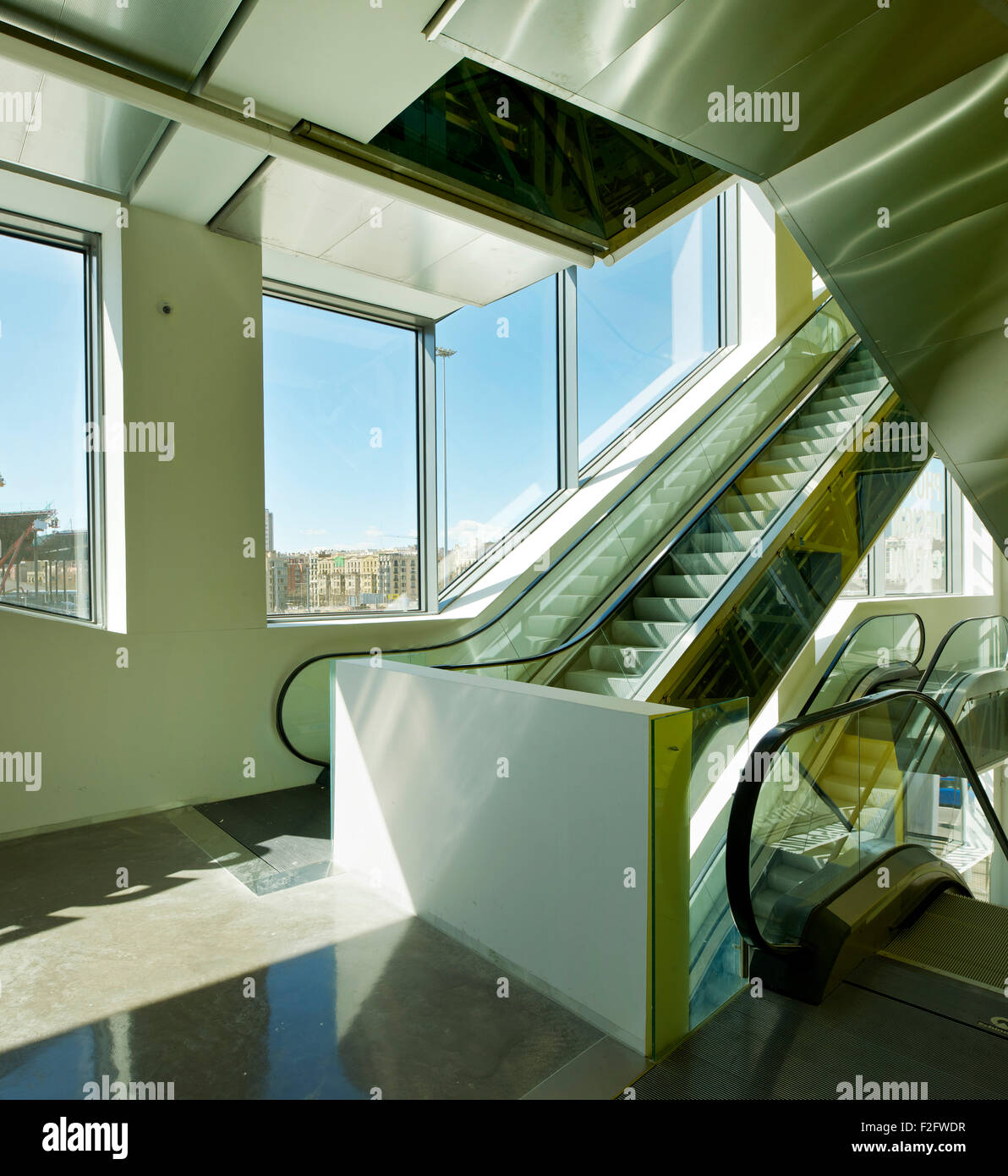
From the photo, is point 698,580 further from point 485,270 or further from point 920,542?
point 920,542

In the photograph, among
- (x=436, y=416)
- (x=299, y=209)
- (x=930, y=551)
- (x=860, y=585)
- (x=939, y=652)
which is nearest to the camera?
(x=299, y=209)

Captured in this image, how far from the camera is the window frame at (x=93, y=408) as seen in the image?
5.18 metres

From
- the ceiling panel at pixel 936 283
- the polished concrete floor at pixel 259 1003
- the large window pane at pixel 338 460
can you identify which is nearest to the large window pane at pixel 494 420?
the large window pane at pixel 338 460

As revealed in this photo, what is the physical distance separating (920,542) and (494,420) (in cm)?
856

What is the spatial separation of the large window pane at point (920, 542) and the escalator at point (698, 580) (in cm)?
497

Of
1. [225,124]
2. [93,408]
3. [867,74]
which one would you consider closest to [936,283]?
[867,74]

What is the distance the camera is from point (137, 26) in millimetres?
3301

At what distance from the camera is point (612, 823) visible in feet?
8.32

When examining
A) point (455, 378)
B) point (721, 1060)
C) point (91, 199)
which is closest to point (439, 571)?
point (455, 378)

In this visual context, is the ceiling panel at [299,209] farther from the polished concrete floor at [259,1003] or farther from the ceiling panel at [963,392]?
the polished concrete floor at [259,1003]

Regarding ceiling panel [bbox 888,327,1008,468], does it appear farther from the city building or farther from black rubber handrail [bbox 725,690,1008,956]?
black rubber handrail [bbox 725,690,1008,956]

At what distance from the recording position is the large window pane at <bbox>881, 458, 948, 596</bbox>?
1205 centimetres

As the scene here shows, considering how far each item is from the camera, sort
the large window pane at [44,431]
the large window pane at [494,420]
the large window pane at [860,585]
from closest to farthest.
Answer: the large window pane at [44,431], the large window pane at [494,420], the large window pane at [860,585]

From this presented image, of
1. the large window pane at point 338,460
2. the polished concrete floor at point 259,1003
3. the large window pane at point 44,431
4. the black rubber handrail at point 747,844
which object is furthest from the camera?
the large window pane at point 338,460
